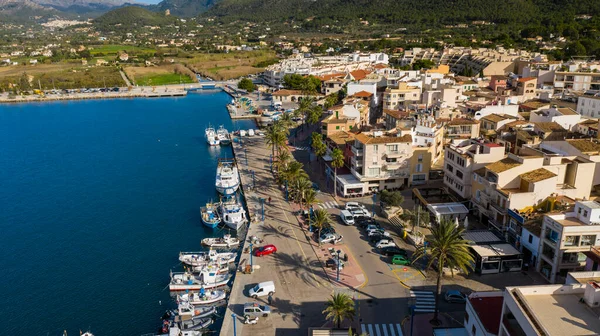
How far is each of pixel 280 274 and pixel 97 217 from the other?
2703 cm

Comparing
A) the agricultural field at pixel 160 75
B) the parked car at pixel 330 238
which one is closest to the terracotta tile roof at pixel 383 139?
→ the parked car at pixel 330 238

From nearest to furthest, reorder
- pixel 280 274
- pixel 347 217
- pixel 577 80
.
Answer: pixel 280 274 < pixel 347 217 < pixel 577 80

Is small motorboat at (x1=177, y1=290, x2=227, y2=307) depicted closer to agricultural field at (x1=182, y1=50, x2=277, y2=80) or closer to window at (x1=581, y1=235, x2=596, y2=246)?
window at (x1=581, y1=235, x2=596, y2=246)

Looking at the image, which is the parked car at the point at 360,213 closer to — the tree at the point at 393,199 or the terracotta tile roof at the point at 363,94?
the tree at the point at 393,199

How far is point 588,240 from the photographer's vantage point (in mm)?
30188

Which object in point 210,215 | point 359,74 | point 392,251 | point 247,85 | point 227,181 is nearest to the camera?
point 392,251

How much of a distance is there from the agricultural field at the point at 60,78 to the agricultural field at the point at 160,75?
5521 millimetres

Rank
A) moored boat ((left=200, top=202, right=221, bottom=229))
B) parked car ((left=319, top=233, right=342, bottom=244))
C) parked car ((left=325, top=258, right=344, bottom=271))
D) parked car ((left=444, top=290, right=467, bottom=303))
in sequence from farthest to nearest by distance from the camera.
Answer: moored boat ((left=200, top=202, right=221, bottom=229)), parked car ((left=319, top=233, right=342, bottom=244)), parked car ((left=325, top=258, right=344, bottom=271)), parked car ((left=444, top=290, right=467, bottom=303))

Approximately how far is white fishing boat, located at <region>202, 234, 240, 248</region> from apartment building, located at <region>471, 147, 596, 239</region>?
21990 mm

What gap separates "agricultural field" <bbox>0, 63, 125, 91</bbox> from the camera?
143375 millimetres

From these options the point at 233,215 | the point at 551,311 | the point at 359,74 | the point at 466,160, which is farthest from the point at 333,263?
the point at 359,74

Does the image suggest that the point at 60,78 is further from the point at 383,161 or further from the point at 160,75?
the point at 383,161

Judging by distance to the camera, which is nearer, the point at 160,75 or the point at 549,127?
the point at 549,127

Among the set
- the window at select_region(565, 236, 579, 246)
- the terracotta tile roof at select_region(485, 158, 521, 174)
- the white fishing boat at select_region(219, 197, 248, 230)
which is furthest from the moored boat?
the window at select_region(565, 236, 579, 246)
